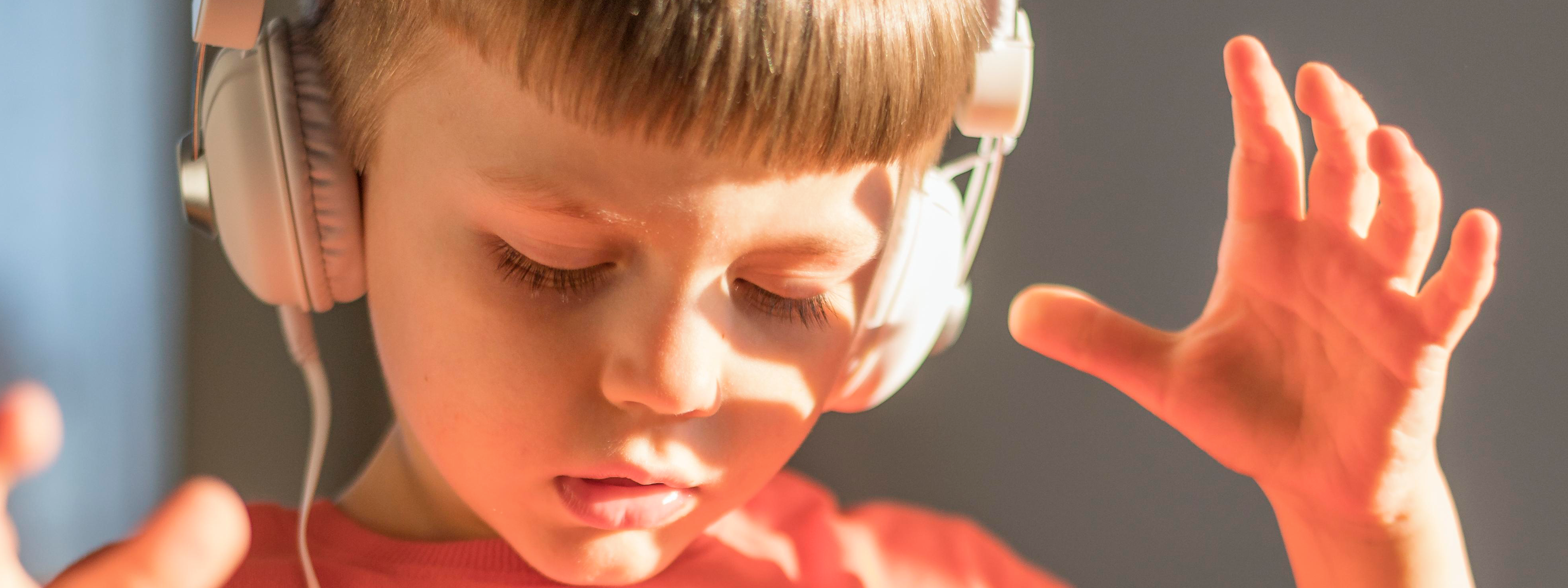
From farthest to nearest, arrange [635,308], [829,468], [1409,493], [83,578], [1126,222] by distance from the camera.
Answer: [829,468] < [1126,222] < [1409,493] < [635,308] < [83,578]

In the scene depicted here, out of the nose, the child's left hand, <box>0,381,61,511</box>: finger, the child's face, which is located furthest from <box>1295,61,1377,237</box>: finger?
<box>0,381,61,511</box>: finger

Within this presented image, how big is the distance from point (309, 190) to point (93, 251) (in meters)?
0.20

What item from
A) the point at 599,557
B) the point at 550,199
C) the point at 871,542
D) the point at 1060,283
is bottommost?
the point at 871,542

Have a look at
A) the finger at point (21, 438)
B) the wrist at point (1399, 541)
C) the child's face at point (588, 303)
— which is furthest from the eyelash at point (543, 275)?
the wrist at point (1399, 541)

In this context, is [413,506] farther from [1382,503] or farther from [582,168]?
[1382,503]

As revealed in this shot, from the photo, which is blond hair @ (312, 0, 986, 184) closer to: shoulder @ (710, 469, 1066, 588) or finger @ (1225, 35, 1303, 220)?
finger @ (1225, 35, 1303, 220)

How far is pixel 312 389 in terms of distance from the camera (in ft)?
2.33

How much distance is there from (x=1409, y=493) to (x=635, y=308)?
47cm

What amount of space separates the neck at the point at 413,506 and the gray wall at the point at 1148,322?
12 cm

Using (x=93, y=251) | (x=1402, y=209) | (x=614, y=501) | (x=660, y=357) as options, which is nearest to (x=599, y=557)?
(x=614, y=501)

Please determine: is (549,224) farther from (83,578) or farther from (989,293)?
(989,293)

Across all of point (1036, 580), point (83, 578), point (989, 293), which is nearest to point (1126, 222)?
point (989, 293)

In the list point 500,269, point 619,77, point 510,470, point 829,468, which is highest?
point 619,77

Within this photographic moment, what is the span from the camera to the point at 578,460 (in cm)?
60
